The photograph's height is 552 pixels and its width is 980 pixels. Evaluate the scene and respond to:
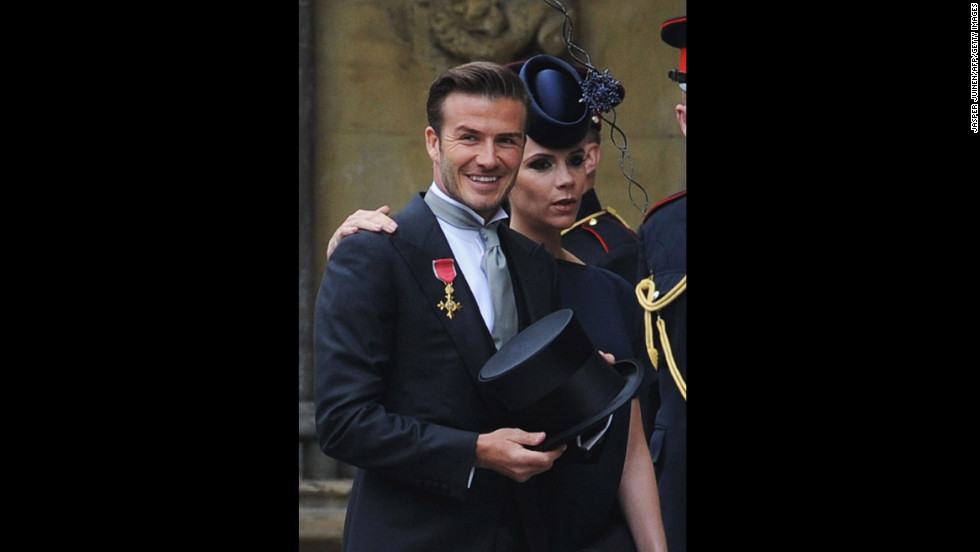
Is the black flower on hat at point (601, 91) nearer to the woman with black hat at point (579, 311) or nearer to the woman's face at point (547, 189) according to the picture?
the woman with black hat at point (579, 311)

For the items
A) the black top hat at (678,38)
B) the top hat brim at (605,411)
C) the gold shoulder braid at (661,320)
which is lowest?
the top hat brim at (605,411)

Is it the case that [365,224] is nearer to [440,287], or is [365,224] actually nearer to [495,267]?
[440,287]

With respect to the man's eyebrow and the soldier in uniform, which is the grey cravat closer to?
the man's eyebrow

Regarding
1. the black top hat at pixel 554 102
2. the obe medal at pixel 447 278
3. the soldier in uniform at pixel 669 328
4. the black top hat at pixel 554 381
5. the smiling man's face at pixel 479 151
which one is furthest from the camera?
the soldier in uniform at pixel 669 328

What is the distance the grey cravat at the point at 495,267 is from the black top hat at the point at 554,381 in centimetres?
6

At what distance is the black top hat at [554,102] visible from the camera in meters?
A: 5.48

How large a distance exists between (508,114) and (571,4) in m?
0.60

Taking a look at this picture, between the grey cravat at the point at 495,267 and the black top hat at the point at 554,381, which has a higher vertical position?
the grey cravat at the point at 495,267

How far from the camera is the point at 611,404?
530 centimetres

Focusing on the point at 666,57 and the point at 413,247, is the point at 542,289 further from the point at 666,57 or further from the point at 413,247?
the point at 666,57

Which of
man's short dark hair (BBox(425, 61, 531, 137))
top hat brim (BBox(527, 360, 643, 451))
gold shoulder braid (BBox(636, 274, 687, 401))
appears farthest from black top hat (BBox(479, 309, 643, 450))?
man's short dark hair (BBox(425, 61, 531, 137))

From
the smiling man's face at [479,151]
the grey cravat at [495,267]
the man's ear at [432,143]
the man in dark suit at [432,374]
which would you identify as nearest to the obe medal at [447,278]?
the man in dark suit at [432,374]

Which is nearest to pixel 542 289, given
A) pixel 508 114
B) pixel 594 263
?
pixel 594 263

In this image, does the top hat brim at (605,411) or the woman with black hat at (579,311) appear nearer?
the top hat brim at (605,411)
